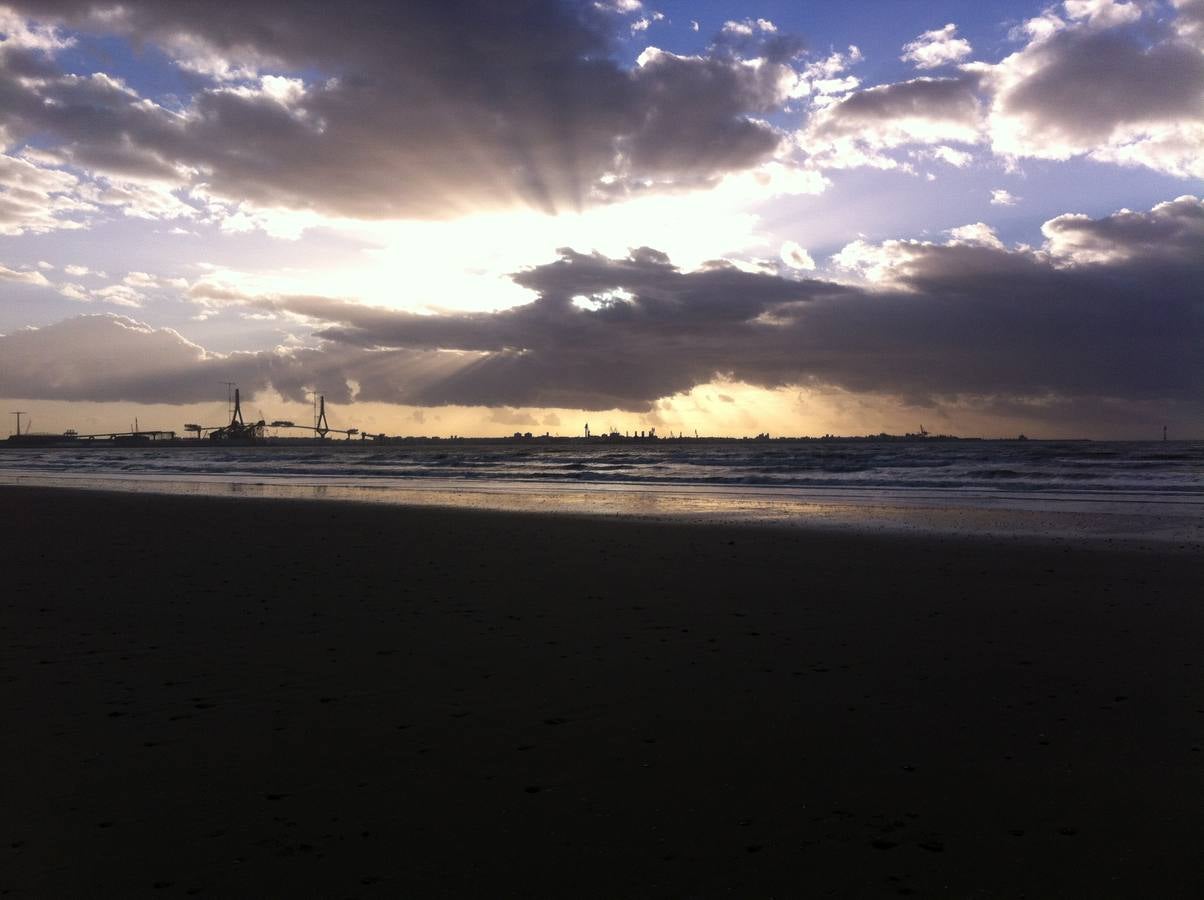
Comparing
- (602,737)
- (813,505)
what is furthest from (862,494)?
(602,737)

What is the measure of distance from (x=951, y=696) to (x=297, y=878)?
4610mm

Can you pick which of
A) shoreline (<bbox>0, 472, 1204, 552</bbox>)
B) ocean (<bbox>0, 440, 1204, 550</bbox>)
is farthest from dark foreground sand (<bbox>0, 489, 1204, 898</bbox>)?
ocean (<bbox>0, 440, 1204, 550</bbox>)

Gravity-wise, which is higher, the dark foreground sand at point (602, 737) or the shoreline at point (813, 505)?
the shoreline at point (813, 505)

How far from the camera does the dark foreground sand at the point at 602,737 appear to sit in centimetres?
365

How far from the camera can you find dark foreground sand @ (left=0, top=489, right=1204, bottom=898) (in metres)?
3.65

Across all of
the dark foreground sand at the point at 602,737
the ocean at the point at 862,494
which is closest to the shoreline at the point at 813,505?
the ocean at the point at 862,494

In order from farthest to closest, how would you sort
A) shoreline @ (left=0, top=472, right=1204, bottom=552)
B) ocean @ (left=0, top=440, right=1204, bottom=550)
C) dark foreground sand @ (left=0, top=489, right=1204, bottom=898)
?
ocean @ (left=0, top=440, right=1204, bottom=550) < shoreline @ (left=0, top=472, right=1204, bottom=552) < dark foreground sand @ (left=0, top=489, right=1204, bottom=898)

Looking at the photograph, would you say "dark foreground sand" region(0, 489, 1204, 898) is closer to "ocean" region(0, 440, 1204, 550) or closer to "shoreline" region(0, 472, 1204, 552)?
"shoreline" region(0, 472, 1204, 552)

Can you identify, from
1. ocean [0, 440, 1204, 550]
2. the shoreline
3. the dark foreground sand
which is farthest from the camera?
ocean [0, 440, 1204, 550]

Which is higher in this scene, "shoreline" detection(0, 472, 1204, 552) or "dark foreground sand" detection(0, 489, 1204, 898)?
"shoreline" detection(0, 472, 1204, 552)

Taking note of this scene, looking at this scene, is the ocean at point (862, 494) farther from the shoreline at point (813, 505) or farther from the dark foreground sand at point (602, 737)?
the dark foreground sand at point (602, 737)

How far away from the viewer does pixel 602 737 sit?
16.9 ft

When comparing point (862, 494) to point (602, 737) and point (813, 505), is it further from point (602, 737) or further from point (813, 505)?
point (602, 737)

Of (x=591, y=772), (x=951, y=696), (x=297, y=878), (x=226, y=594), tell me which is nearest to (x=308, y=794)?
(x=297, y=878)
